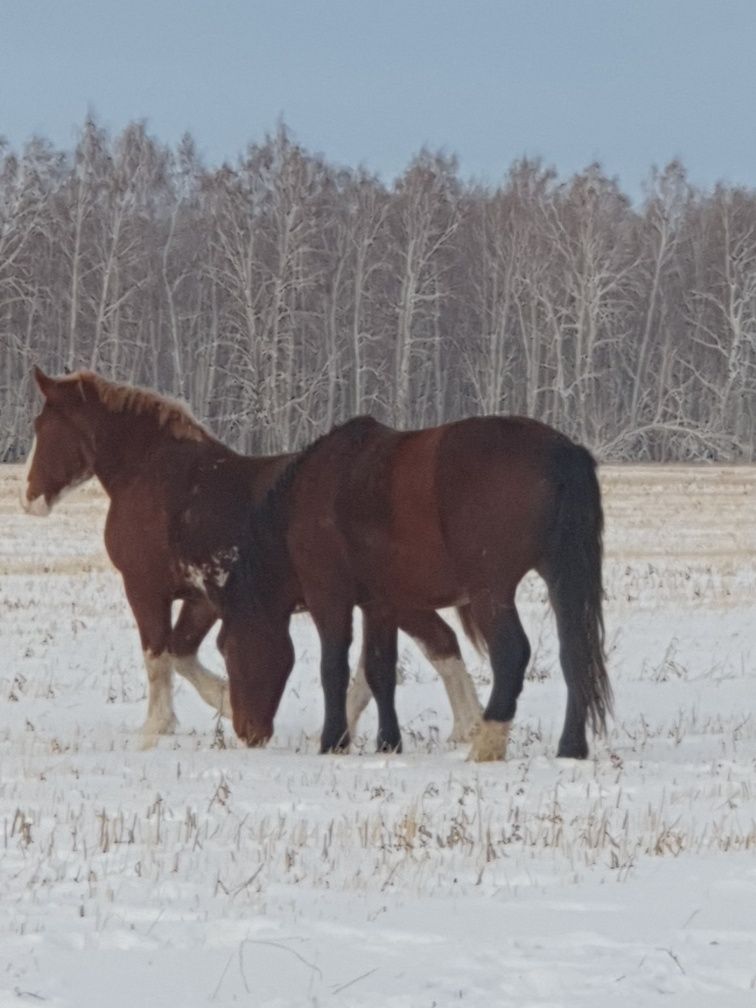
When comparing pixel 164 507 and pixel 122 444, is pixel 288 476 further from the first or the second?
pixel 122 444

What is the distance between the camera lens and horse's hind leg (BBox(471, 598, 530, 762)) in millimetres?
6867

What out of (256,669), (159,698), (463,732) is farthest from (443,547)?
(159,698)

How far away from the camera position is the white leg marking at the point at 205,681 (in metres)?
8.43

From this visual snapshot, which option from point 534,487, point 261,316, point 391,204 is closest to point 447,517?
point 534,487

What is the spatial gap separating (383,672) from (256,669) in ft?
2.28

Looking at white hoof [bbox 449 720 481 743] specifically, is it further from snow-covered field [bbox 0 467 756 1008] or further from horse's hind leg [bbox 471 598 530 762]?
horse's hind leg [bbox 471 598 530 762]

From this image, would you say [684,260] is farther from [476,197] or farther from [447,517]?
[447,517]

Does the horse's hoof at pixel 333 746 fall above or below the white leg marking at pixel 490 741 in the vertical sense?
below

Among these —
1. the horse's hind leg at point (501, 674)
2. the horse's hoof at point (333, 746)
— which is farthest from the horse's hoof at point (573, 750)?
the horse's hoof at point (333, 746)

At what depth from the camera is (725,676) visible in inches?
403

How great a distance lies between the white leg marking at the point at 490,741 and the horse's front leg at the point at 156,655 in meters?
1.98

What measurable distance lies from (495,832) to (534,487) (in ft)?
7.12

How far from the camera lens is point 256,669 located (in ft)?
25.8

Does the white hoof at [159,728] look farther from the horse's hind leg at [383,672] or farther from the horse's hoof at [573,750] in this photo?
the horse's hoof at [573,750]
